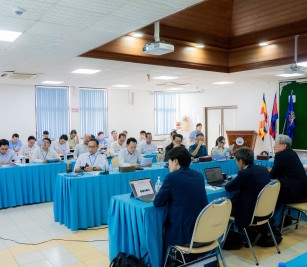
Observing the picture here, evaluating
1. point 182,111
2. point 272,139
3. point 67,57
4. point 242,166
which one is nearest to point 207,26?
point 67,57

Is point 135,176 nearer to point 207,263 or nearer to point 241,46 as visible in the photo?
point 207,263

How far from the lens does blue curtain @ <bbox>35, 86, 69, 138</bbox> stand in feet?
33.9

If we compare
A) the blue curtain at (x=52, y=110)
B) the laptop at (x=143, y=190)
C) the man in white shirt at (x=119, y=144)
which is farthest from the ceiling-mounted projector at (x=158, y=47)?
the blue curtain at (x=52, y=110)

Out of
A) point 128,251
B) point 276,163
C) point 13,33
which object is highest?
point 13,33

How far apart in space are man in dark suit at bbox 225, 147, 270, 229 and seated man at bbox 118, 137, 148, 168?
2.59 metres

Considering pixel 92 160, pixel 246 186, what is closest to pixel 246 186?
pixel 246 186

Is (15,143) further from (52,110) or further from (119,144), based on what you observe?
(119,144)

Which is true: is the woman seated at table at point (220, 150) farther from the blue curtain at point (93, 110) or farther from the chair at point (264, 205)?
the blue curtain at point (93, 110)

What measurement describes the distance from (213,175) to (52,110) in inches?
310

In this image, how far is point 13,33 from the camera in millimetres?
4043

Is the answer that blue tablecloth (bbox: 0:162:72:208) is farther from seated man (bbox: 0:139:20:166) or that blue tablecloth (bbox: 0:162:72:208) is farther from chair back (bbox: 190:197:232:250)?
chair back (bbox: 190:197:232:250)

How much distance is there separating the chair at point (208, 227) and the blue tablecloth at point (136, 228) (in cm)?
17

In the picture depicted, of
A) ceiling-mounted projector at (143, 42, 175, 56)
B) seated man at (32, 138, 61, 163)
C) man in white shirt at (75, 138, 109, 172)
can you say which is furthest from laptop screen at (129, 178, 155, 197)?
seated man at (32, 138, 61, 163)

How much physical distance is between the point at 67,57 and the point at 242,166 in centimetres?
378
